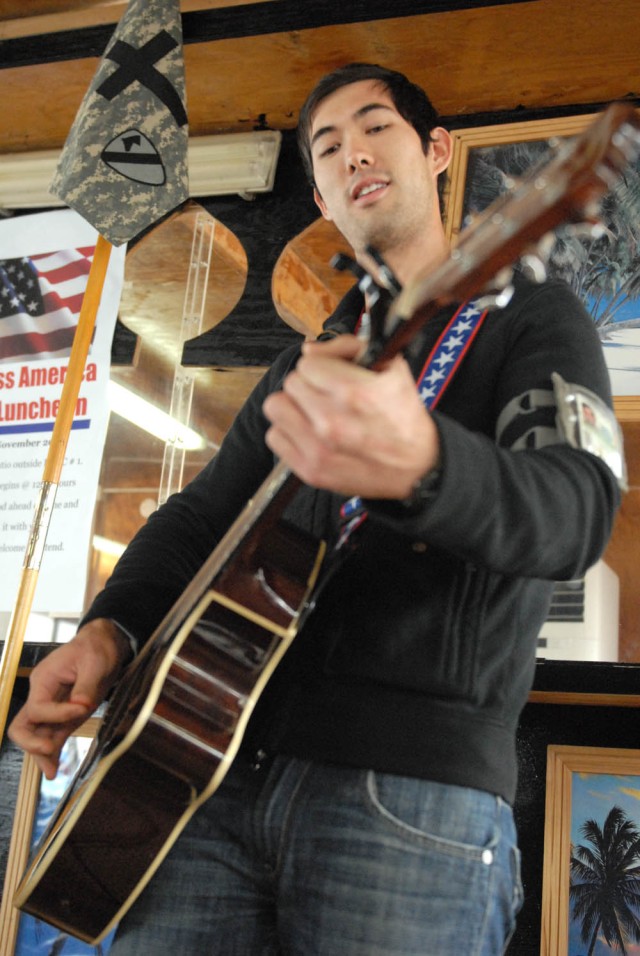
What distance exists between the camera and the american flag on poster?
3410mm

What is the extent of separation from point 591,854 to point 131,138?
1.82 metres

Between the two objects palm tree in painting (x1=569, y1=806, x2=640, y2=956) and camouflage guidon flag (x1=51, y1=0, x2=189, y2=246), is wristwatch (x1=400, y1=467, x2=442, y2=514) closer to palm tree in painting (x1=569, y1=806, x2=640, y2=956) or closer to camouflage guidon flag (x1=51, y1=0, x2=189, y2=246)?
palm tree in painting (x1=569, y1=806, x2=640, y2=956)

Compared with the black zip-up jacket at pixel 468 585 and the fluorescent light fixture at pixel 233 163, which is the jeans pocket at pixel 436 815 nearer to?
the black zip-up jacket at pixel 468 585

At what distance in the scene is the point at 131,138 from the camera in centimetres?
238

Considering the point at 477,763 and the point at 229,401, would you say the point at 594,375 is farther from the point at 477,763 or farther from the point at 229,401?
the point at 229,401

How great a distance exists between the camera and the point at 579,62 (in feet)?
9.32

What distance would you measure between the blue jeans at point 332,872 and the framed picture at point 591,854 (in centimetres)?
117

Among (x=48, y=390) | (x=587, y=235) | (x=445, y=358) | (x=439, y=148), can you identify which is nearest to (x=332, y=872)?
(x=445, y=358)

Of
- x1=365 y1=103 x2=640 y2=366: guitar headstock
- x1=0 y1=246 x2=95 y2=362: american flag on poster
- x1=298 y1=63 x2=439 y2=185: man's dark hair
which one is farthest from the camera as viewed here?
x1=0 y1=246 x2=95 y2=362: american flag on poster

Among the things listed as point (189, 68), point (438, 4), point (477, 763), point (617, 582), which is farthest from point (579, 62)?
point (477, 763)

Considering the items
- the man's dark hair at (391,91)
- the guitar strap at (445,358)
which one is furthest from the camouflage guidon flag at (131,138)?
the guitar strap at (445,358)

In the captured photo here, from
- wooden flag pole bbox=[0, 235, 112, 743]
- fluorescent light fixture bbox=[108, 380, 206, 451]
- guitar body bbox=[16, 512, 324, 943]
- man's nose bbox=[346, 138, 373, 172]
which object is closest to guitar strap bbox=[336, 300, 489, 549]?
guitar body bbox=[16, 512, 324, 943]

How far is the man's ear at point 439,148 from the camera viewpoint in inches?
64.6

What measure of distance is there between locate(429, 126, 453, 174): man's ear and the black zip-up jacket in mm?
549
